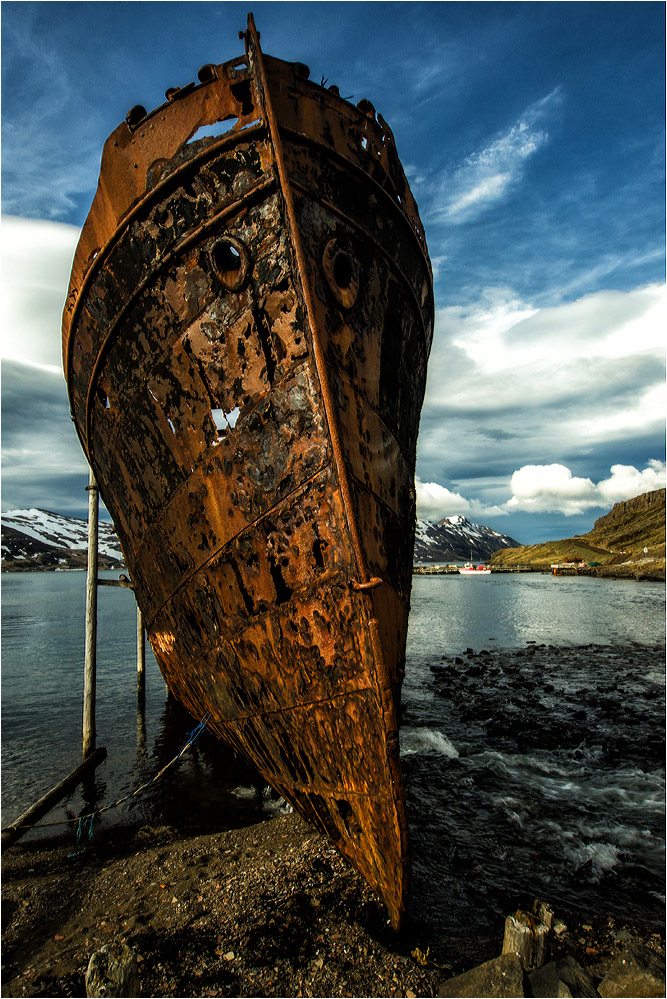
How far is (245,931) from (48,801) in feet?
13.1

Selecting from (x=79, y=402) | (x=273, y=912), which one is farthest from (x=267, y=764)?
(x=79, y=402)

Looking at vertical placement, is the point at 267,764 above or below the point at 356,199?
below

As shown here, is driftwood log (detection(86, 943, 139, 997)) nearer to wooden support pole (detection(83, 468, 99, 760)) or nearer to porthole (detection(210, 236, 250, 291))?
porthole (detection(210, 236, 250, 291))

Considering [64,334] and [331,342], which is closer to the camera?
[331,342]

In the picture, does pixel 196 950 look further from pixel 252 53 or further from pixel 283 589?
pixel 252 53

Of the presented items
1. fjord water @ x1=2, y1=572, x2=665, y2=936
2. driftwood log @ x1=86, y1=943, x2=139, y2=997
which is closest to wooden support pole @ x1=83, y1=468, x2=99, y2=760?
fjord water @ x1=2, y1=572, x2=665, y2=936

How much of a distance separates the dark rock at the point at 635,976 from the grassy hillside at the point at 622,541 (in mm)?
63330

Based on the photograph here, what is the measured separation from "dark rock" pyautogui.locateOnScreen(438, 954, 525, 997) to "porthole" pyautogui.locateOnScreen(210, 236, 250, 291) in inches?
174

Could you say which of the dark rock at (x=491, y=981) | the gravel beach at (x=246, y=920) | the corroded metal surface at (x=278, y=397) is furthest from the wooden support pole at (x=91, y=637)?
the dark rock at (x=491, y=981)

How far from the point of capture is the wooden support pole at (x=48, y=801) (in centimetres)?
513

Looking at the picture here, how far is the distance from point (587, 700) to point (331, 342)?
9214 millimetres

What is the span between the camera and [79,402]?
5.13 metres

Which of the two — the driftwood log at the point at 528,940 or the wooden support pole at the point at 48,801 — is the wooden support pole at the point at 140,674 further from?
the driftwood log at the point at 528,940

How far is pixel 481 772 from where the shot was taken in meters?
6.11
